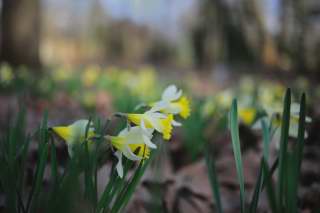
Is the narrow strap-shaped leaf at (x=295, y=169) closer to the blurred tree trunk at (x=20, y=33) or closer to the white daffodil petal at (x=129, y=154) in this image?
the white daffodil petal at (x=129, y=154)

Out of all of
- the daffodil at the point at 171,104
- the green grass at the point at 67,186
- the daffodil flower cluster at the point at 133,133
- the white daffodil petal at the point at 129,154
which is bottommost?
the green grass at the point at 67,186

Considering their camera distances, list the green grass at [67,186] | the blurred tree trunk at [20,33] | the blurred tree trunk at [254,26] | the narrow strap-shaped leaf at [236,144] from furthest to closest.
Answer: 1. the blurred tree trunk at [254,26]
2. the blurred tree trunk at [20,33]
3. the narrow strap-shaped leaf at [236,144]
4. the green grass at [67,186]

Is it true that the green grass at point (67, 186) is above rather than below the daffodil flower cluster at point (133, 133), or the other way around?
below

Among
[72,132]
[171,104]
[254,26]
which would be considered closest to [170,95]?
[171,104]

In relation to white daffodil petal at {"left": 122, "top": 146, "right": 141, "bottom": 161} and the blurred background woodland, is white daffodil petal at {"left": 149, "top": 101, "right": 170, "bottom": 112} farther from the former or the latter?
the blurred background woodland

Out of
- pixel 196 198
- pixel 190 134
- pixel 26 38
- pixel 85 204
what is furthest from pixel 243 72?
pixel 85 204

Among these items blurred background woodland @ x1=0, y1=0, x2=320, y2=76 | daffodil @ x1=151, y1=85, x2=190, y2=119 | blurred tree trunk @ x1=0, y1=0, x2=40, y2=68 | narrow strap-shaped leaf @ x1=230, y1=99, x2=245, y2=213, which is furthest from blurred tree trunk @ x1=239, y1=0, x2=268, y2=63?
narrow strap-shaped leaf @ x1=230, y1=99, x2=245, y2=213

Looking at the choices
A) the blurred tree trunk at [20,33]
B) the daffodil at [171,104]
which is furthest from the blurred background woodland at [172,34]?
the daffodil at [171,104]

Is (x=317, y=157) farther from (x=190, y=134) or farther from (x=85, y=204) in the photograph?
(x=85, y=204)
